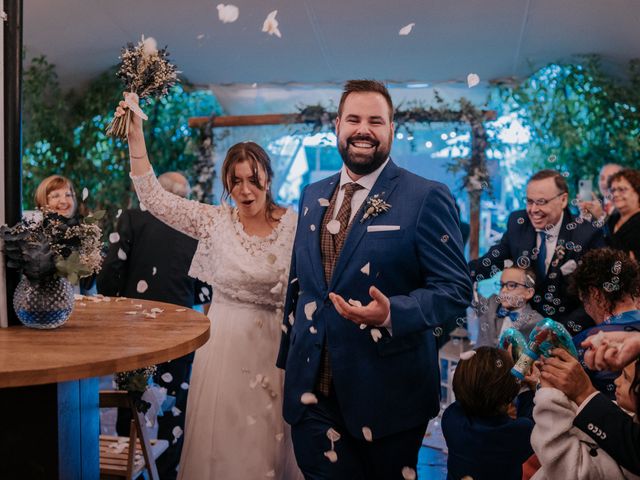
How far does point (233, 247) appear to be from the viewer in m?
2.98

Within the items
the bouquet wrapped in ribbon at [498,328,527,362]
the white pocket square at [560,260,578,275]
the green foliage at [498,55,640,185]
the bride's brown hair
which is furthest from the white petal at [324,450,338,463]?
the green foliage at [498,55,640,185]

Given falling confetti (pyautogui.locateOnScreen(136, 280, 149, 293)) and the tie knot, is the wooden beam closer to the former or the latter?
falling confetti (pyautogui.locateOnScreen(136, 280, 149, 293))

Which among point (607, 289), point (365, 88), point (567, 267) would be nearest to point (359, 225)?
point (365, 88)

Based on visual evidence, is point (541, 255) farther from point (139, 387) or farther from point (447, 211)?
point (139, 387)

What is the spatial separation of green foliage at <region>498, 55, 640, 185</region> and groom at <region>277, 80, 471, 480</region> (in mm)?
4476

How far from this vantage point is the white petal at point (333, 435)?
235cm

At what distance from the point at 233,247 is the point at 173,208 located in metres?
0.30

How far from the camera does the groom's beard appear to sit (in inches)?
95.0

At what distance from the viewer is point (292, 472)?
304 cm

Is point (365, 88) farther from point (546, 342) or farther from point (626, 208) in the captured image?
point (626, 208)

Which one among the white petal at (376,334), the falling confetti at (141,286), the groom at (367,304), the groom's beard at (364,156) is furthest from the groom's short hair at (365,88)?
the falling confetti at (141,286)

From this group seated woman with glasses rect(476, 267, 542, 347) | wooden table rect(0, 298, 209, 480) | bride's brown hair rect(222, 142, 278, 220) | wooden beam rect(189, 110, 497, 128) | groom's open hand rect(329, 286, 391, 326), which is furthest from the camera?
wooden beam rect(189, 110, 497, 128)

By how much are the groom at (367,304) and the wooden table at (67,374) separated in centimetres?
43

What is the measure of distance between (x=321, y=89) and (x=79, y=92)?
9.04ft
